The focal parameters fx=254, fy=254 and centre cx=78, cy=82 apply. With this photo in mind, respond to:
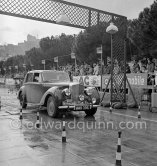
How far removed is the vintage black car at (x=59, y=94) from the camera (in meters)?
9.84

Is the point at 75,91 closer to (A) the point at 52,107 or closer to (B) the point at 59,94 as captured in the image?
(B) the point at 59,94

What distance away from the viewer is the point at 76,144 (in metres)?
6.14

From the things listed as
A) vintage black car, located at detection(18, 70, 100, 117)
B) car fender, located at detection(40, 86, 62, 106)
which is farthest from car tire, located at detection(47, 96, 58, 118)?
car fender, located at detection(40, 86, 62, 106)

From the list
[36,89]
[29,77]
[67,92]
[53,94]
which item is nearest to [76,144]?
[67,92]

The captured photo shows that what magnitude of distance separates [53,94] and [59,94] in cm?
29

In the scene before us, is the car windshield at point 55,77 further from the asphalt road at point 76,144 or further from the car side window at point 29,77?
the asphalt road at point 76,144

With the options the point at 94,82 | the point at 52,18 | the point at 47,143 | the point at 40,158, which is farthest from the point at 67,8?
the point at 40,158

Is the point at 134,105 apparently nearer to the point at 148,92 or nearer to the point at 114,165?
the point at 148,92

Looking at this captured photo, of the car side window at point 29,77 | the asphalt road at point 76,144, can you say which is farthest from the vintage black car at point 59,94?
the asphalt road at point 76,144

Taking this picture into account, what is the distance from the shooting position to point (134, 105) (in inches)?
568

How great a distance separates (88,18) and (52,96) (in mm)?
7076

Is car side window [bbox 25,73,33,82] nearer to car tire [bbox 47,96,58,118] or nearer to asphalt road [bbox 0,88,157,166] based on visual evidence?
car tire [bbox 47,96,58,118]

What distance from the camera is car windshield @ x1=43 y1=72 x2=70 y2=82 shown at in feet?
38.3

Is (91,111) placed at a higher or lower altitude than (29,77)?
lower
